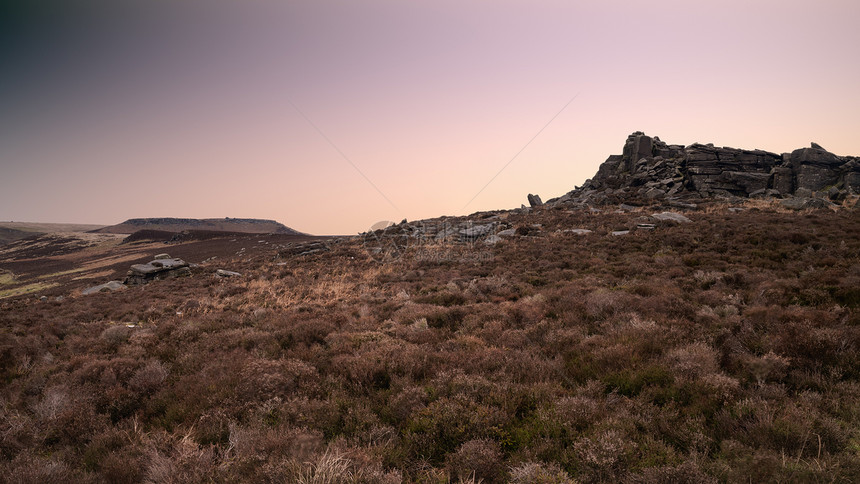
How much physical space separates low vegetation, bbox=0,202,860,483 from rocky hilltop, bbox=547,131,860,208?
28.7m

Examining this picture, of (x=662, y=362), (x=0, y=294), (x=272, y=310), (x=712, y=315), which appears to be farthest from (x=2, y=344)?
(x=0, y=294)

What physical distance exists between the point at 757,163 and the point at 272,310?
55.6 metres

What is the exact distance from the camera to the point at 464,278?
1559cm

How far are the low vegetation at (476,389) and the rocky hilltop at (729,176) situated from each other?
28660mm

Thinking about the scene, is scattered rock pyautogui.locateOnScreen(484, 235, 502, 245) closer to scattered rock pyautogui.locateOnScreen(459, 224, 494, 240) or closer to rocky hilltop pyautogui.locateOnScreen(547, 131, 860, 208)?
scattered rock pyautogui.locateOnScreen(459, 224, 494, 240)

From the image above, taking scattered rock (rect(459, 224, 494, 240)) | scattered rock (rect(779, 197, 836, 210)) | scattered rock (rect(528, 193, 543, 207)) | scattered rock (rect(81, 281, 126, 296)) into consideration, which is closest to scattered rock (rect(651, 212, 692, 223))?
scattered rock (rect(779, 197, 836, 210))

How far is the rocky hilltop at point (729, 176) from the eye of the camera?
3303cm

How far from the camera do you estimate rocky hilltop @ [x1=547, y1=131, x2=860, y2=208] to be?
33.0 m

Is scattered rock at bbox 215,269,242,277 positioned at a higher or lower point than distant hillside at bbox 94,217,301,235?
Answer: lower

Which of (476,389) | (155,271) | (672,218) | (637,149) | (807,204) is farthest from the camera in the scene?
(637,149)

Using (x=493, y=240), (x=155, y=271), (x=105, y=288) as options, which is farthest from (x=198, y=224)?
(x=493, y=240)

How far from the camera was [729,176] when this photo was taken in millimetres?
36156

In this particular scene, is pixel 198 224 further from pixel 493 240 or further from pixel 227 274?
pixel 493 240

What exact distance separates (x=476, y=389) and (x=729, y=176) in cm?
4695
